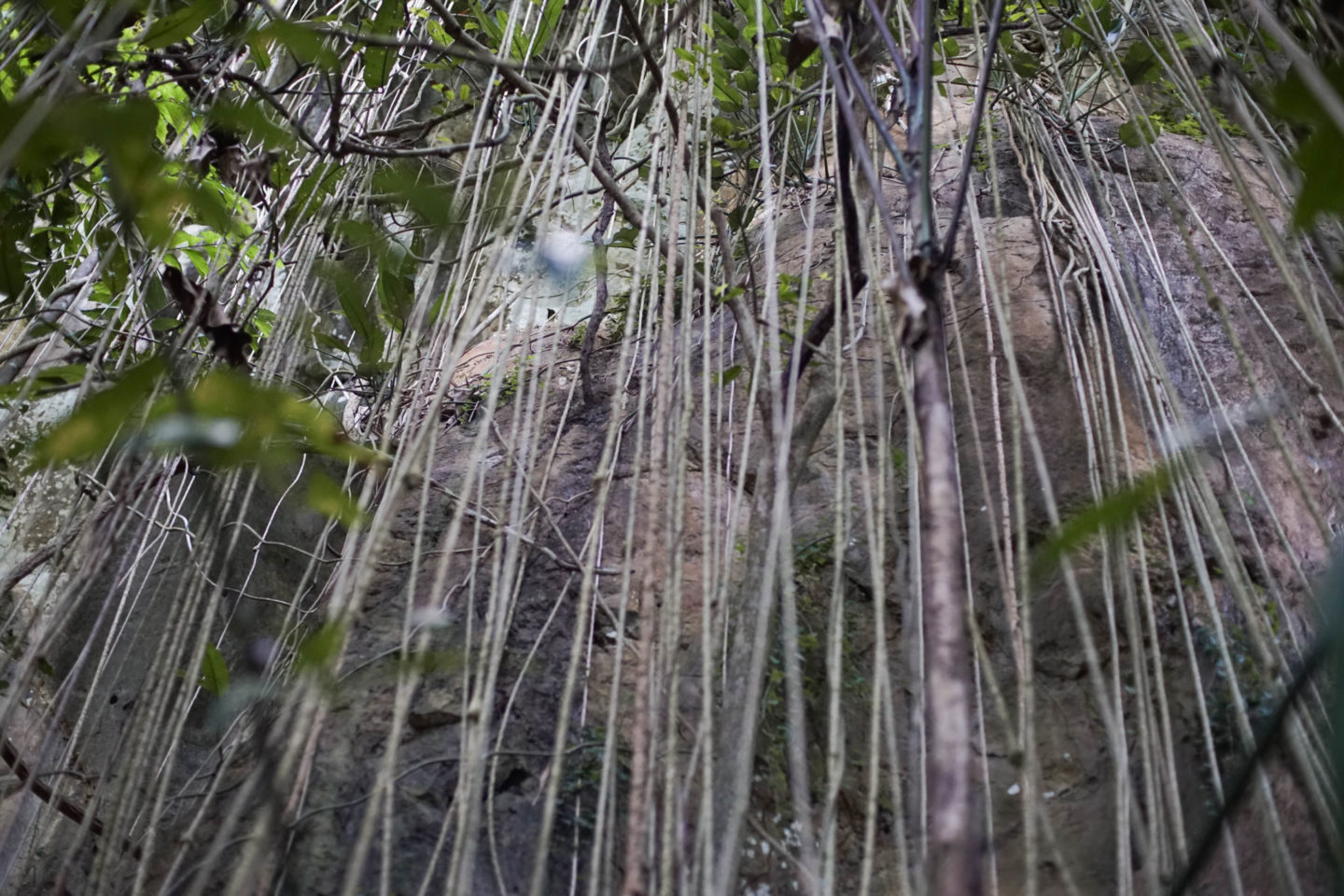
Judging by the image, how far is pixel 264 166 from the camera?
3.96 feet

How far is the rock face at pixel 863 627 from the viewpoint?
631mm

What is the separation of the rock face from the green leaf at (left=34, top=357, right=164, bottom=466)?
0.15 meters

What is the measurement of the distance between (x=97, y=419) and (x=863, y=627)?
1138mm

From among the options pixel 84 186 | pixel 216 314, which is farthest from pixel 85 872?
pixel 84 186

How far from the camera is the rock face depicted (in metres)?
0.63

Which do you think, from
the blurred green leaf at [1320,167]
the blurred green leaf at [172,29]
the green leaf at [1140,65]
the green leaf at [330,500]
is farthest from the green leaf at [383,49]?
the green leaf at [1140,65]

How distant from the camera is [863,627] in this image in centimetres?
134

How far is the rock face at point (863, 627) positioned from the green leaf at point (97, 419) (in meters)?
0.15

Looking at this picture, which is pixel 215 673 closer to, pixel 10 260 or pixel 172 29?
pixel 10 260

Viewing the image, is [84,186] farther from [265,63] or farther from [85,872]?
[85,872]

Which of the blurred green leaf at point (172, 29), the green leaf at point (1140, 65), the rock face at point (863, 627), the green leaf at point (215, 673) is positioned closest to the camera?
the rock face at point (863, 627)

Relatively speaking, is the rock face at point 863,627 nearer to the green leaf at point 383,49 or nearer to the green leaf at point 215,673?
the green leaf at point 215,673

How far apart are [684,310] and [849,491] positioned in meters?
0.72

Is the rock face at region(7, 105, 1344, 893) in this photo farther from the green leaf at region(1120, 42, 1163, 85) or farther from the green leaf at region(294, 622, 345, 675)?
the green leaf at region(1120, 42, 1163, 85)
